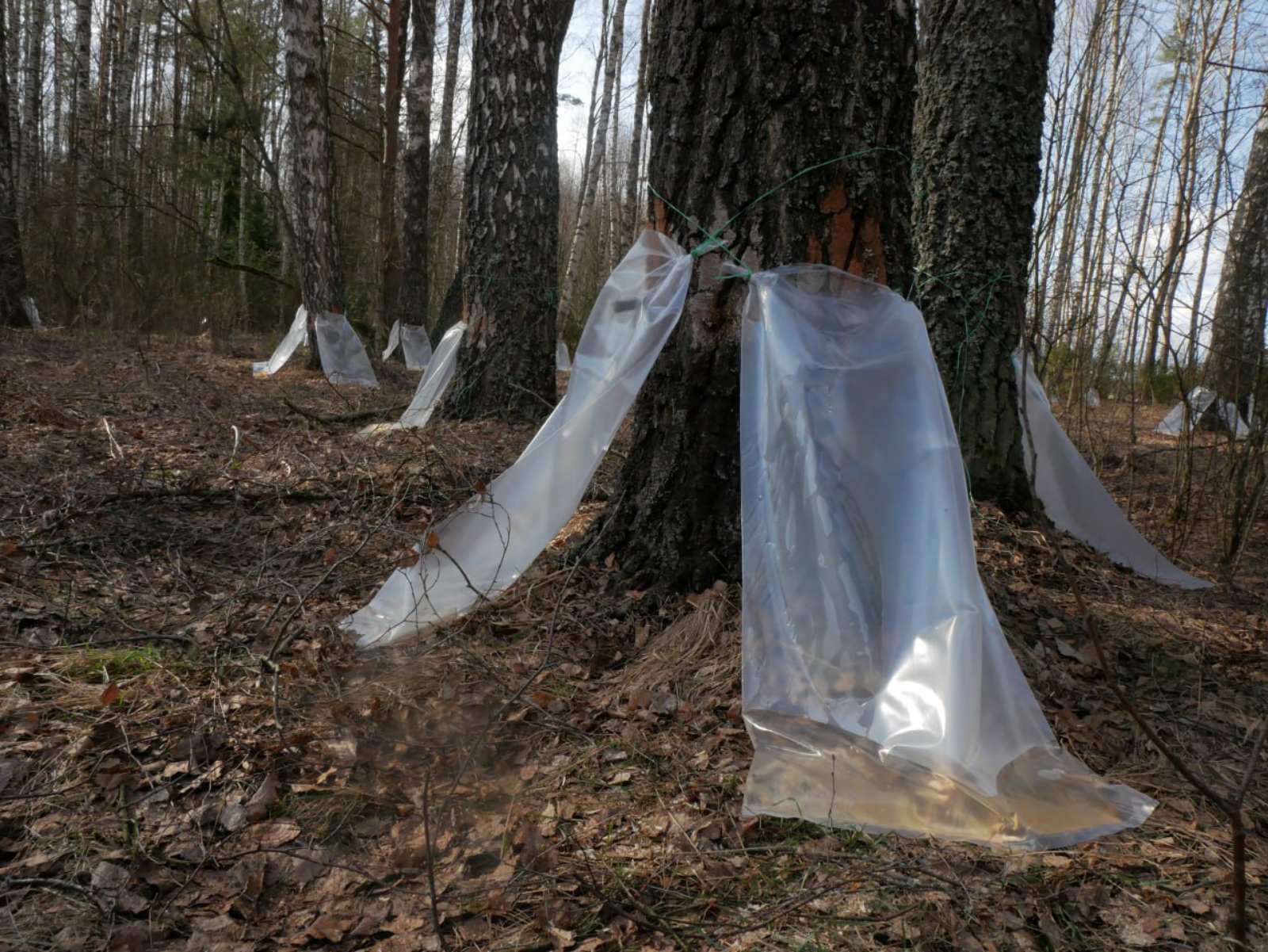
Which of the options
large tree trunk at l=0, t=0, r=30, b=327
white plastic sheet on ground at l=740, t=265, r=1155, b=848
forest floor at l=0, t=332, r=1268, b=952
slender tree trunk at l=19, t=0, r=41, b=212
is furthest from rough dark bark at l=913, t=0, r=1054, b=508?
slender tree trunk at l=19, t=0, r=41, b=212

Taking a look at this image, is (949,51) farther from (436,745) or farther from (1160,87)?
(1160,87)

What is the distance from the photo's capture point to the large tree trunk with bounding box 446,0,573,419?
5.30 meters

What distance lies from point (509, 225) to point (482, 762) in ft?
13.5

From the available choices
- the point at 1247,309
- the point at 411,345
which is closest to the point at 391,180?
the point at 411,345

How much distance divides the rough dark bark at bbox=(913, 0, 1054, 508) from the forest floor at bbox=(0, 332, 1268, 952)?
0.51 meters

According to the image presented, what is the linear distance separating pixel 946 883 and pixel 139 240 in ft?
43.4

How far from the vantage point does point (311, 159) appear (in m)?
7.96

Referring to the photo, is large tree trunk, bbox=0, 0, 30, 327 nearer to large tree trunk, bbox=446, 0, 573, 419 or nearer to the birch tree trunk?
the birch tree trunk

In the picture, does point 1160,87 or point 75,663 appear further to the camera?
point 1160,87

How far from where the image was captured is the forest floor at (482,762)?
1.51 metres

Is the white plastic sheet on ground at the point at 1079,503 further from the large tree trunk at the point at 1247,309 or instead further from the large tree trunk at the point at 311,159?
the large tree trunk at the point at 311,159

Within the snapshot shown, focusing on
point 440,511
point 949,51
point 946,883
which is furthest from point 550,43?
point 946,883

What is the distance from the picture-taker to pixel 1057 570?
3.27m

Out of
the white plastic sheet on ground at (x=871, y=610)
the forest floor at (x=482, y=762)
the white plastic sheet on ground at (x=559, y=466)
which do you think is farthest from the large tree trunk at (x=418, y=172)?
the white plastic sheet on ground at (x=871, y=610)
